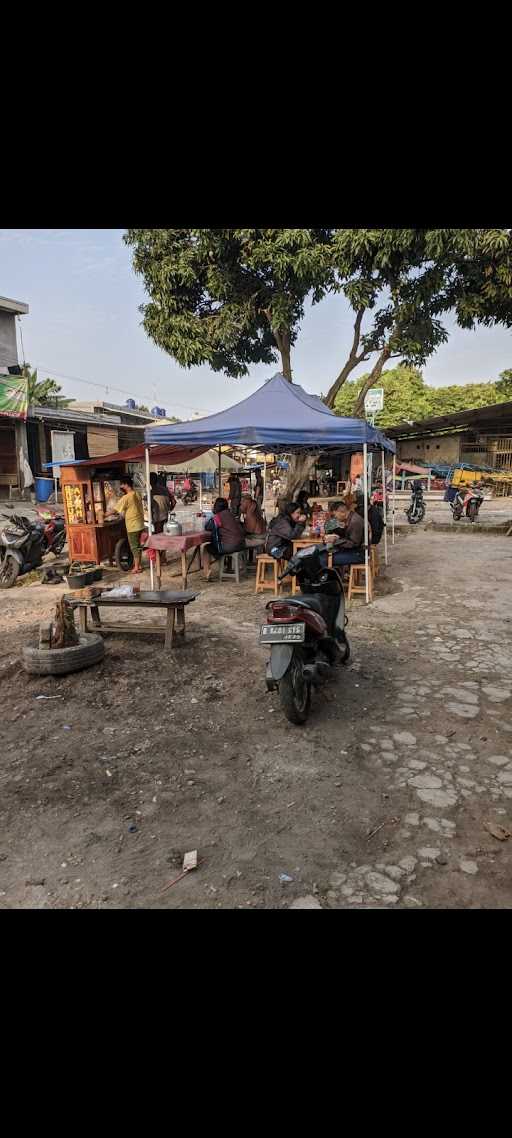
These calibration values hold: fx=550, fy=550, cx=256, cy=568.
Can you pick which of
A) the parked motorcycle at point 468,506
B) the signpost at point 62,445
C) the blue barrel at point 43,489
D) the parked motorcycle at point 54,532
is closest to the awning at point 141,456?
the parked motorcycle at point 54,532

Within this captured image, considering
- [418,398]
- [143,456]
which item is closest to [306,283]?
[143,456]

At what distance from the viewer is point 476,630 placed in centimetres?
605

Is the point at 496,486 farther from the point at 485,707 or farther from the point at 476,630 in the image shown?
the point at 485,707

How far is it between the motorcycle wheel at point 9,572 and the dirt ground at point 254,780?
3030 mm

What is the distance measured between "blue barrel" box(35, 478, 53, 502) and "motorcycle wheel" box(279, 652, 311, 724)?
630 inches

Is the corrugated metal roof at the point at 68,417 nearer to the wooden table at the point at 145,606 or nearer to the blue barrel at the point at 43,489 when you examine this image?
the blue barrel at the point at 43,489

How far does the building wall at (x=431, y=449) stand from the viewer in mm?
28531

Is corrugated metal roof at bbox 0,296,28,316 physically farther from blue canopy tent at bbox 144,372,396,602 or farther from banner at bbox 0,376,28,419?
blue canopy tent at bbox 144,372,396,602

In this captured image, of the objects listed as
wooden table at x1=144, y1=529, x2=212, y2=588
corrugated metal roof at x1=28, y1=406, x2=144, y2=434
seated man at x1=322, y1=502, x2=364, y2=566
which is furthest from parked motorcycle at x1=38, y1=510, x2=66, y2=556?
corrugated metal roof at x1=28, y1=406, x2=144, y2=434

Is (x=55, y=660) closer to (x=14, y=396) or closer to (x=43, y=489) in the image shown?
(x=14, y=396)

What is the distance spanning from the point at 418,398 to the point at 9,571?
3774cm

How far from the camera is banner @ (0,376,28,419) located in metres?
16.0
